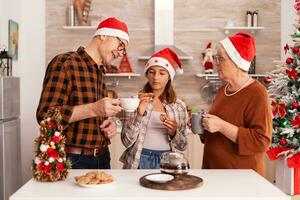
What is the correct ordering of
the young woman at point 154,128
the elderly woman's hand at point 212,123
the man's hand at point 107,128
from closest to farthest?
the elderly woman's hand at point 212,123, the man's hand at point 107,128, the young woman at point 154,128

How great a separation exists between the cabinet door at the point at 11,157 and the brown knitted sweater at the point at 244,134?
230cm

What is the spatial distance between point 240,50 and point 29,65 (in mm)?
3665

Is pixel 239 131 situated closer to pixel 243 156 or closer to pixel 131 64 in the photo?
pixel 243 156

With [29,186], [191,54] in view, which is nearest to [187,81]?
[191,54]

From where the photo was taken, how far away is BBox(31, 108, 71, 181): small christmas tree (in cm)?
205

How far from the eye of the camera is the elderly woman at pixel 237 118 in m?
2.39

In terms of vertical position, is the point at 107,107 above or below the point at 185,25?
below

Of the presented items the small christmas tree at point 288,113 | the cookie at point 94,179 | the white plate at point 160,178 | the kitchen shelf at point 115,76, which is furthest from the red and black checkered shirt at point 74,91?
the kitchen shelf at point 115,76

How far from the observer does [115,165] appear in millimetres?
5176

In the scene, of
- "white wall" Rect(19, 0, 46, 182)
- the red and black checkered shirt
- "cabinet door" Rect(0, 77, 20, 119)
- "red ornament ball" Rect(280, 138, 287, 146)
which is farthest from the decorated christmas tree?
"white wall" Rect(19, 0, 46, 182)

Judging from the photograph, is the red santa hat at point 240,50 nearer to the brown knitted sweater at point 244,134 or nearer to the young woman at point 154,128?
the brown knitted sweater at point 244,134

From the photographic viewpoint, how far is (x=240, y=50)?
263 centimetres

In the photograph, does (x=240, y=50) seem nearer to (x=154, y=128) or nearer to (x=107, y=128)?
(x=154, y=128)

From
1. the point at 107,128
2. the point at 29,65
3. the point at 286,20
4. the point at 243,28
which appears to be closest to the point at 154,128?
the point at 107,128
